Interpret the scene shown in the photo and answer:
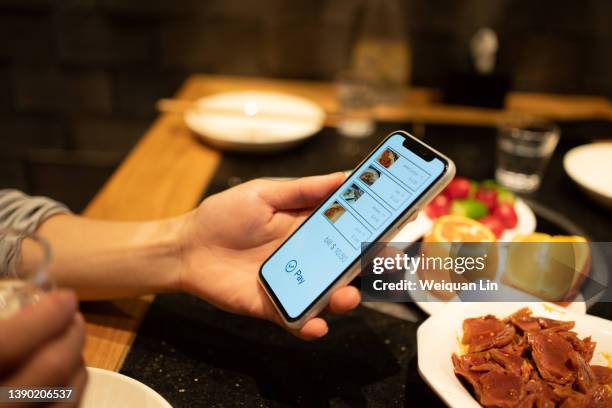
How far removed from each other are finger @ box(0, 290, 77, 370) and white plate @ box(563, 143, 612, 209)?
102cm

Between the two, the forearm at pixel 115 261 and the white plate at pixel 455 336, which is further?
the forearm at pixel 115 261

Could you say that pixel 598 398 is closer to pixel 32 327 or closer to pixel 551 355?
pixel 551 355

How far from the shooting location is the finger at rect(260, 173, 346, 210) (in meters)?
0.70

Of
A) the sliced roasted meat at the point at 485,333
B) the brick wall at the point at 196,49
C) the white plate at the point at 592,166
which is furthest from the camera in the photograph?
the brick wall at the point at 196,49

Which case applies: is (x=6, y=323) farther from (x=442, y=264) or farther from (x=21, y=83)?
(x=21, y=83)

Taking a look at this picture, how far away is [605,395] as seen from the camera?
0.56 metres

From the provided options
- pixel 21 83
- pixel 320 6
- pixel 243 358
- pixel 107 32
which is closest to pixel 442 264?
pixel 243 358

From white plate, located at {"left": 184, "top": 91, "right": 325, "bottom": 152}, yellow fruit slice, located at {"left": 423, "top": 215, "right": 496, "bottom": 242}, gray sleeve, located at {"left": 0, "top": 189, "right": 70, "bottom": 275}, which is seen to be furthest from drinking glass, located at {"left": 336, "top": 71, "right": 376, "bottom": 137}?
gray sleeve, located at {"left": 0, "top": 189, "right": 70, "bottom": 275}

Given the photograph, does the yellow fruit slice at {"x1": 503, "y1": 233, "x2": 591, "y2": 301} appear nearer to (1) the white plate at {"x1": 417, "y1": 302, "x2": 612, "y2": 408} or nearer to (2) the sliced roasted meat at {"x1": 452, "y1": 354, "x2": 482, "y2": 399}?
(1) the white plate at {"x1": 417, "y1": 302, "x2": 612, "y2": 408}

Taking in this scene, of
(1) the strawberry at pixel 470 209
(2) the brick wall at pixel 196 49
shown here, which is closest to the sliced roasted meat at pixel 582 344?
(1) the strawberry at pixel 470 209

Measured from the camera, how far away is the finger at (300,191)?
697 mm

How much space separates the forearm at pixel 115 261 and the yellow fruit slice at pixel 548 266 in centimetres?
49

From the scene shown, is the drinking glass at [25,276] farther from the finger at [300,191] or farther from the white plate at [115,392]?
the finger at [300,191]

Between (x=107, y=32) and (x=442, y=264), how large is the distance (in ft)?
4.68
